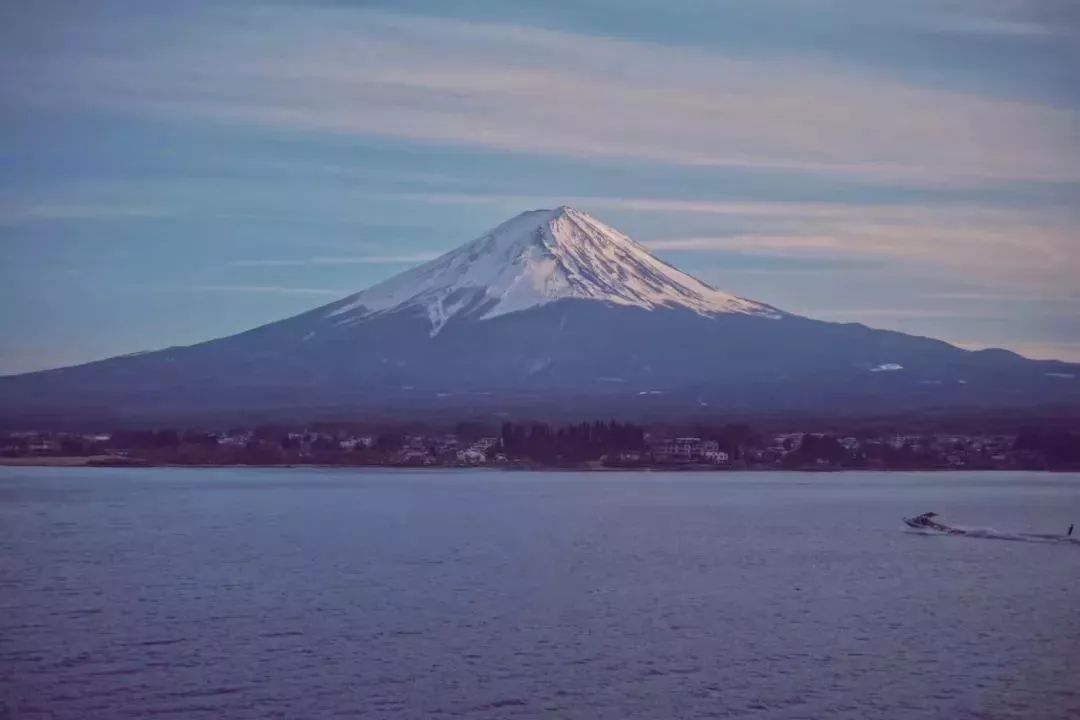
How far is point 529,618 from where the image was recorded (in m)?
24.7

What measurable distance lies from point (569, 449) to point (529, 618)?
5845 centimetres

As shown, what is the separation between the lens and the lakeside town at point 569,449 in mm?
84062

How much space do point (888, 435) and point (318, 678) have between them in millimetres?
77100

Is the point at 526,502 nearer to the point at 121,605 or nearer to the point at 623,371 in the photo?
the point at 121,605

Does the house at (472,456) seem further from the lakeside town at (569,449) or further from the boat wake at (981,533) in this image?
the boat wake at (981,533)

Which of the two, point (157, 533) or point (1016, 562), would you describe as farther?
point (157, 533)

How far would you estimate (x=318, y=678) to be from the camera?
19.3 meters

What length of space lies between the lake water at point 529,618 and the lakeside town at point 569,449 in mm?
34437

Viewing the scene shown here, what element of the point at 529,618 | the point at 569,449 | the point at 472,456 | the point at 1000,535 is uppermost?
the point at 569,449

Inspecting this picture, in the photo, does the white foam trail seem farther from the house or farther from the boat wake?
the house

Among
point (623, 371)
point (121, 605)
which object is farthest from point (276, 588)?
point (623, 371)

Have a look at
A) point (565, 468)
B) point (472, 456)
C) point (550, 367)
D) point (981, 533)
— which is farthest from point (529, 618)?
point (550, 367)

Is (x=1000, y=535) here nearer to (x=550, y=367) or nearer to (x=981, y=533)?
(x=981, y=533)

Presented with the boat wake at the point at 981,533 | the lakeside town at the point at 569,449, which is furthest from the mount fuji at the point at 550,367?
the boat wake at the point at 981,533
